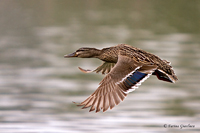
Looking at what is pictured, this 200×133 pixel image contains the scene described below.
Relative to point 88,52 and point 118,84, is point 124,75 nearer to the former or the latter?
point 118,84

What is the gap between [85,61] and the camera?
1703 cm

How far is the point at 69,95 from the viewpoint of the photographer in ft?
46.3

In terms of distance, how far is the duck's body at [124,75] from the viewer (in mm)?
7883

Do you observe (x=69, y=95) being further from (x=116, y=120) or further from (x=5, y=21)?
(x=5, y=21)

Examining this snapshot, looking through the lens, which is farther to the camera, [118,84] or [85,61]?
[85,61]

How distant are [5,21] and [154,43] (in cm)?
778

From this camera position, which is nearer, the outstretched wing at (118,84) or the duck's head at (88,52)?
the outstretched wing at (118,84)

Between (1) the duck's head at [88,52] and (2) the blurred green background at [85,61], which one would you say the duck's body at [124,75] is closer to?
(1) the duck's head at [88,52]

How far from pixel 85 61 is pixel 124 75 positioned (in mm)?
8936

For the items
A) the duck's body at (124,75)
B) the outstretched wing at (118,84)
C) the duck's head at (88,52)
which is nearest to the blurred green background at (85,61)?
the duck's head at (88,52)

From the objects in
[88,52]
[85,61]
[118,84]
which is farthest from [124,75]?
[85,61]

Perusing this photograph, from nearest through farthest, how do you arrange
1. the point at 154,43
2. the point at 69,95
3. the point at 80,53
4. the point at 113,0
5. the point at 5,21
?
the point at 80,53
the point at 69,95
the point at 154,43
the point at 5,21
the point at 113,0

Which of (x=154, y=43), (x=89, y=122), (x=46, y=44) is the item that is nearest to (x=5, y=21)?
(x=46, y=44)

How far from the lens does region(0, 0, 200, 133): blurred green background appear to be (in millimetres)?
12641
